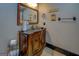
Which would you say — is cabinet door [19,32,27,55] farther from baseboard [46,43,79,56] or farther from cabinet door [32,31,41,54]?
baseboard [46,43,79,56]

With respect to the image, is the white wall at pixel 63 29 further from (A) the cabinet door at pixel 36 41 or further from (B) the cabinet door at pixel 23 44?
(B) the cabinet door at pixel 23 44

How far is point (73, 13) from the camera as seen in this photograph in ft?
3.86

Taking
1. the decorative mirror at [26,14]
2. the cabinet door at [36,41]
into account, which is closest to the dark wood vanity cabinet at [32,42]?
the cabinet door at [36,41]

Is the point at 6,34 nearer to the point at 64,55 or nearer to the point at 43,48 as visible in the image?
the point at 43,48

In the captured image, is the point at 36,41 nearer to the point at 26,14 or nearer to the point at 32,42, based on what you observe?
the point at 32,42

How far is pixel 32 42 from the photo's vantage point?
1.18 meters

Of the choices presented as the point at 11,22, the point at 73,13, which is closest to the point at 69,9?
the point at 73,13

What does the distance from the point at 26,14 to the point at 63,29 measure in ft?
1.33

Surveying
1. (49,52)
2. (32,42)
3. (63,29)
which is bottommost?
(49,52)

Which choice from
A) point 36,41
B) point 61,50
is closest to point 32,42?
point 36,41

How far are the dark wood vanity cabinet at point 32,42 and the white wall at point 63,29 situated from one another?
0.07 m

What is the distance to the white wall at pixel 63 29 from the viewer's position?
1.18m

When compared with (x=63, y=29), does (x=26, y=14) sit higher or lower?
higher

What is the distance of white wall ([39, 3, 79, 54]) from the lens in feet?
3.86
